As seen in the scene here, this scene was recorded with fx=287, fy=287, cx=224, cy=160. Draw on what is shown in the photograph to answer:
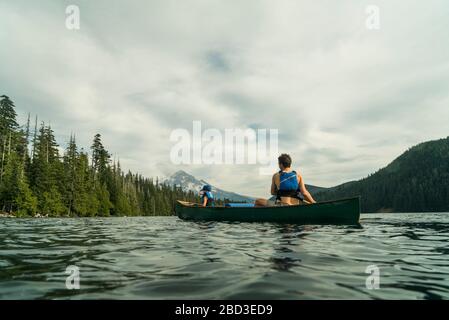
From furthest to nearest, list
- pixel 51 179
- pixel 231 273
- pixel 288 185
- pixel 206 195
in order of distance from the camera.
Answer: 1. pixel 51 179
2. pixel 206 195
3. pixel 288 185
4. pixel 231 273

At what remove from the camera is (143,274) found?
11.6 feet

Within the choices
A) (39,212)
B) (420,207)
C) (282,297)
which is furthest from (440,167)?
(282,297)

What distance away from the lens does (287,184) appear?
1179 centimetres

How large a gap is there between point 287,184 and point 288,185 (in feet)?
0.22

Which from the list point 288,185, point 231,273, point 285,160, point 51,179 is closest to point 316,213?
point 288,185

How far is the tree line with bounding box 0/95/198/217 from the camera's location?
4606 centimetres

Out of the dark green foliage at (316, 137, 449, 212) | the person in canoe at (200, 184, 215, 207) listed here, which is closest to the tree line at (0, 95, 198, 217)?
the person in canoe at (200, 184, 215, 207)

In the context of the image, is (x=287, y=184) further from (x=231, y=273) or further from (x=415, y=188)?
(x=415, y=188)

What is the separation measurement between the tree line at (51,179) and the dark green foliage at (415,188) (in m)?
114

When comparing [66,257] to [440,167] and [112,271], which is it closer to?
[112,271]

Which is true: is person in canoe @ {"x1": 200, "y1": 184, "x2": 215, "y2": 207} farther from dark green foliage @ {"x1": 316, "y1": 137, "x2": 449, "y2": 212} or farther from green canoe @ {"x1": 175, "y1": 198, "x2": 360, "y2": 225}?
dark green foliage @ {"x1": 316, "y1": 137, "x2": 449, "y2": 212}

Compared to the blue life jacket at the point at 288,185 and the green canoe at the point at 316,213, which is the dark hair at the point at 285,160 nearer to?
the blue life jacket at the point at 288,185

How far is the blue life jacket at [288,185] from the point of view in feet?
38.0
